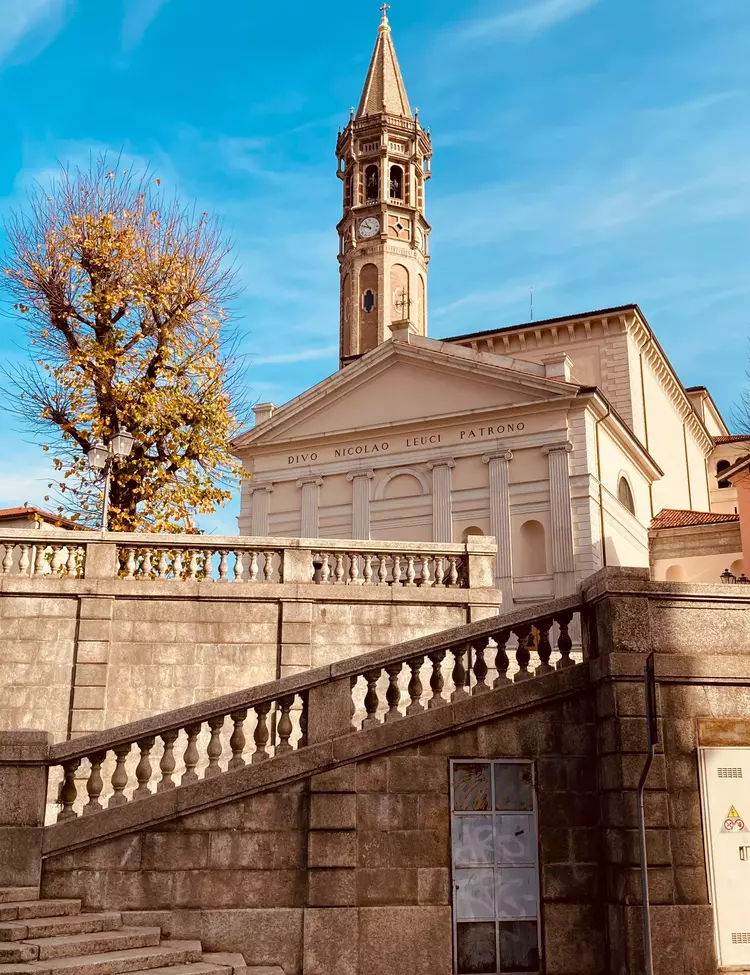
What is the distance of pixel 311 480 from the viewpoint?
125 feet

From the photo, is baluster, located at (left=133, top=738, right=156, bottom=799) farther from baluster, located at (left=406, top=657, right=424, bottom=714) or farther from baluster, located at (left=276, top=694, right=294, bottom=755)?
baluster, located at (left=406, top=657, right=424, bottom=714)

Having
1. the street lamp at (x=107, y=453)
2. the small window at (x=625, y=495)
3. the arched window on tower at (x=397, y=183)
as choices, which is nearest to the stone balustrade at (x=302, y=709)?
the street lamp at (x=107, y=453)

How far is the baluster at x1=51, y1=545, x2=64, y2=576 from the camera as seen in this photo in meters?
15.4

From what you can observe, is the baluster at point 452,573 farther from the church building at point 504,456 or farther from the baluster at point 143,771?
the church building at point 504,456

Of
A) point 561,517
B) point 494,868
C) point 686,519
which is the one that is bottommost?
point 494,868

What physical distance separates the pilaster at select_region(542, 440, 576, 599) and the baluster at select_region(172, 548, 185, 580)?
755 inches

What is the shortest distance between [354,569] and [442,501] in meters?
19.7

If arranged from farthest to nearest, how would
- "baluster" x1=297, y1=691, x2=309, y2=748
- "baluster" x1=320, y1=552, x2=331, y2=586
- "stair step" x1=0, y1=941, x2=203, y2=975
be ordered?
"baluster" x1=320, y1=552, x2=331, y2=586, "baluster" x1=297, y1=691, x2=309, y2=748, "stair step" x1=0, y1=941, x2=203, y2=975

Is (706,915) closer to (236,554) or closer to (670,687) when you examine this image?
(670,687)

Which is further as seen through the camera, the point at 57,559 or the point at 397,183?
the point at 397,183

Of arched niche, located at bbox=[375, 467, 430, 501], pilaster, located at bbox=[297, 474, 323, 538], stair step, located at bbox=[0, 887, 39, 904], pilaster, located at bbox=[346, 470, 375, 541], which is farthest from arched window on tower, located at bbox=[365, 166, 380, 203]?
stair step, located at bbox=[0, 887, 39, 904]

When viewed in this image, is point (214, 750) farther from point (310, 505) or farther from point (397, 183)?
point (397, 183)

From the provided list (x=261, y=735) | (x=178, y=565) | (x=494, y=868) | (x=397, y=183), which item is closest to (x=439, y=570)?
(x=178, y=565)

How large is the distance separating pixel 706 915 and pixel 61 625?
9.99 meters
